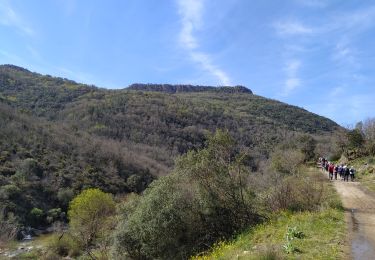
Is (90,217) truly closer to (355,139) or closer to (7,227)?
(7,227)

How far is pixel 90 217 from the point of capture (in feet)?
152

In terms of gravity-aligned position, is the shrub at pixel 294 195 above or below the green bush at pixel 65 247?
above

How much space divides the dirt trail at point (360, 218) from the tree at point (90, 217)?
965 inches

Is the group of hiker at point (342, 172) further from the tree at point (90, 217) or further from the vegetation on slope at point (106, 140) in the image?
the tree at point (90, 217)

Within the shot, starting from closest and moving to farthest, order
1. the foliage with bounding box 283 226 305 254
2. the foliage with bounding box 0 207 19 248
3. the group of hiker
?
the foliage with bounding box 283 226 305 254
the group of hiker
the foliage with bounding box 0 207 19 248

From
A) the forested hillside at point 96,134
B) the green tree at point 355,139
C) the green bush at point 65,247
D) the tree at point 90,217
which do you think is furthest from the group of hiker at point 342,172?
the green bush at point 65,247

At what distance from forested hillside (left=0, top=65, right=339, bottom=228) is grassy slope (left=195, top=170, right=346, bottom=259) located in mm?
10890

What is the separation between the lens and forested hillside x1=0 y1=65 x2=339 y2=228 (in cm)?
7288

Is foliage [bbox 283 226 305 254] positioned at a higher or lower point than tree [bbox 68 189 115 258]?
higher

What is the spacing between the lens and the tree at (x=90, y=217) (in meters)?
44.3

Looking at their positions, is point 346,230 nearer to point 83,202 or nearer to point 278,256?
point 278,256

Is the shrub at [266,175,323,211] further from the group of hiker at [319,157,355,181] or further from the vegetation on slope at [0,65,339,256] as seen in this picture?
the group of hiker at [319,157,355,181]

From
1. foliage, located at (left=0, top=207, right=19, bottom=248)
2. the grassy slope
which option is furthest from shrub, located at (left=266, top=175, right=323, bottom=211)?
foliage, located at (left=0, top=207, right=19, bottom=248)

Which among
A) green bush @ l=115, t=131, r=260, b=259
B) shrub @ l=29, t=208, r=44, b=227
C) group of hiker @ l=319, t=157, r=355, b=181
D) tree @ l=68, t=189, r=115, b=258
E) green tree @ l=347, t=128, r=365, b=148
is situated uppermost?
green tree @ l=347, t=128, r=365, b=148
